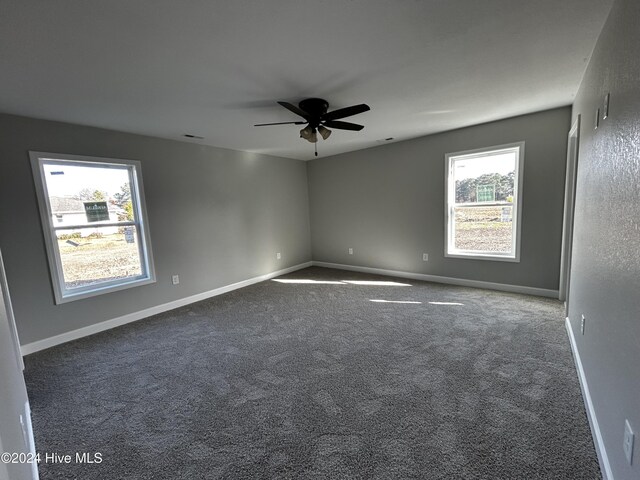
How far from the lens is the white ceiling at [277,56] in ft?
4.97

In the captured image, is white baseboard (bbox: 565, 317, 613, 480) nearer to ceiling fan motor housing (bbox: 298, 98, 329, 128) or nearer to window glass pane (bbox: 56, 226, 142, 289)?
ceiling fan motor housing (bbox: 298, 98, 329, 128)

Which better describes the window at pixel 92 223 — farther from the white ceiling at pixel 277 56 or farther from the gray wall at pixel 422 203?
the gray wall at pixel 422 203

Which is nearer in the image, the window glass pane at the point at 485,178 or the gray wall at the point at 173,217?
the gray wall at the point at 173,217

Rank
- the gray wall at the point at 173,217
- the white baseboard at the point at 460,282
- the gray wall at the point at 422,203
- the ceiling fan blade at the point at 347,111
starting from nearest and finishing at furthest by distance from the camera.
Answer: the ceiling fan blade at the point at 347,111 < the gray wall at the point at 173,217 < the gray wall at the point at 422,203 < the white baseboard at the point at 460,282

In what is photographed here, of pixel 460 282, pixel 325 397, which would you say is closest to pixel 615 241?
pixel 325 397

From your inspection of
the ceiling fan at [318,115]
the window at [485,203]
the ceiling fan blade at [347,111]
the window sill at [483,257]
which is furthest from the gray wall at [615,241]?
the window sill at [483,257]

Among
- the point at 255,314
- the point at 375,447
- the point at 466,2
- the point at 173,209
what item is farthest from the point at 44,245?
the point at 466,2

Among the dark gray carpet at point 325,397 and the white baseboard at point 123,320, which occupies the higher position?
the white baseboard at point 123,320

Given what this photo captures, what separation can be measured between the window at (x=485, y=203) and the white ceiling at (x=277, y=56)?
878 mm

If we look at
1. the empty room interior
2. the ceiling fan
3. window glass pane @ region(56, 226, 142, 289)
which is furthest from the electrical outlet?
window glass pane @ region(56, 226, 142, 289)

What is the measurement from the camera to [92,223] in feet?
11.0

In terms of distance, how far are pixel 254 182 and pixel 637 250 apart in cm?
482

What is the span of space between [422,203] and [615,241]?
3.32m

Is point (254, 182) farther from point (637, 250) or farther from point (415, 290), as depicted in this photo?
point (637, 250)
